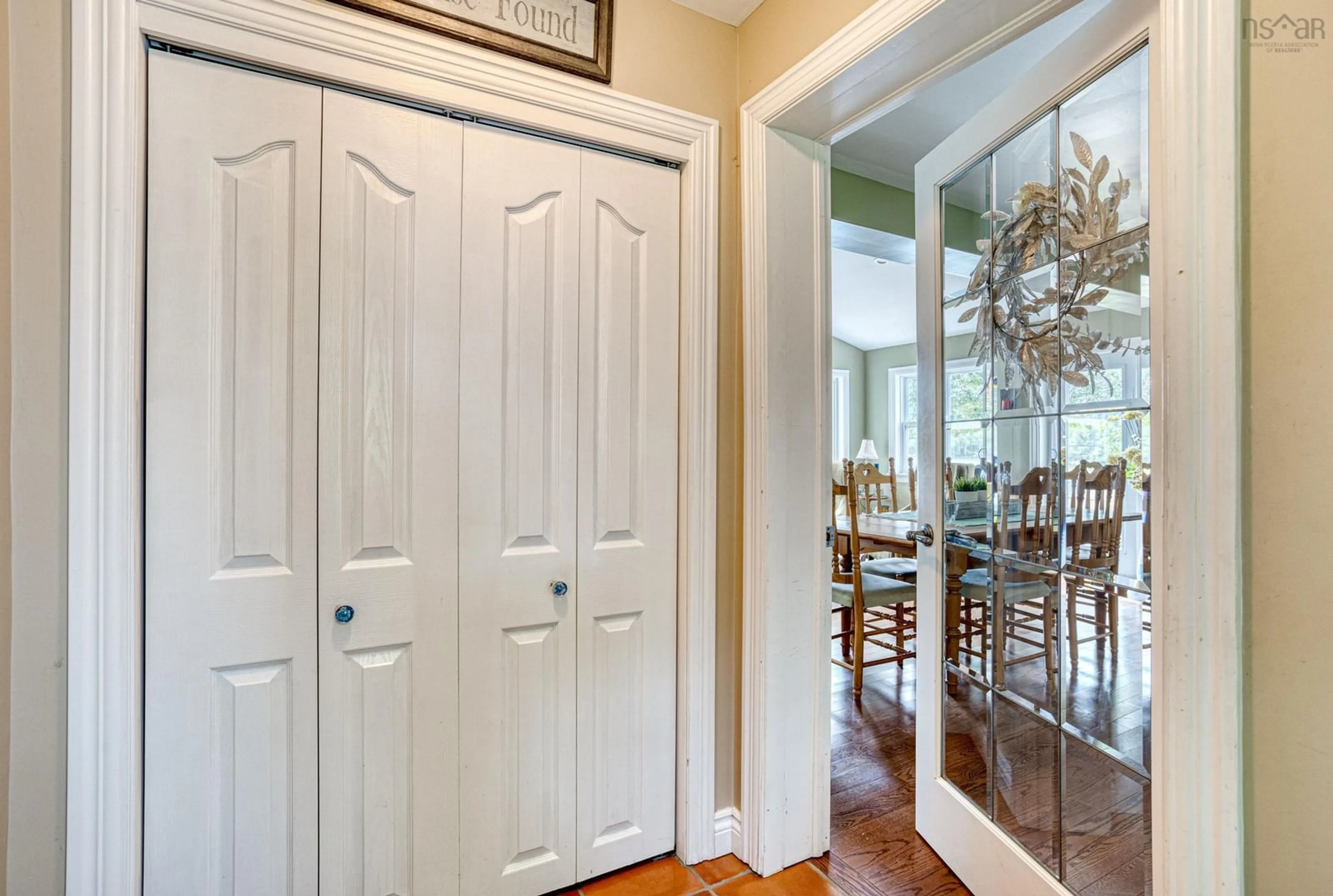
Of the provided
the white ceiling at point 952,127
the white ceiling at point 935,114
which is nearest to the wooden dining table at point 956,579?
the white ceiling at point 952,127

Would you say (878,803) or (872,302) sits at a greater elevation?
(872,302)

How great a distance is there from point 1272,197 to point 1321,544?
17.9 inches

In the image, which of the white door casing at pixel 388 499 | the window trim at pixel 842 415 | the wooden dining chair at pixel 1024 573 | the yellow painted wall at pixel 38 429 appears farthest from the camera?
the window trim at pixel 842 415

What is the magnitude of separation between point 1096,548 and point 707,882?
A: 1.24 m

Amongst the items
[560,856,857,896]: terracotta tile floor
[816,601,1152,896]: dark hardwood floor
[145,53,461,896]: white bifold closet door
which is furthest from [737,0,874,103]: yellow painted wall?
[560,856,857,896]: terracotta tile floor

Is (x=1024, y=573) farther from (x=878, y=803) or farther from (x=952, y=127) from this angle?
(x=952, y=127)

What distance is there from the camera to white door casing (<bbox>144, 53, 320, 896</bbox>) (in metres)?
1.17

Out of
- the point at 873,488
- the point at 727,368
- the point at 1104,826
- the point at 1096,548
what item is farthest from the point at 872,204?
the point at 873,488

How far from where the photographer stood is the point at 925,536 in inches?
69.4

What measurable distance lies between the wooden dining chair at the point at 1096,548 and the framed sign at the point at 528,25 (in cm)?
145

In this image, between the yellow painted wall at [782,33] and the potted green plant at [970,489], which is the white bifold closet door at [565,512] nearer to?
the yellow painted wall at [782,33]

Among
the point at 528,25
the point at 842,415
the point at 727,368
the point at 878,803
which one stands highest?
the point at 528,25

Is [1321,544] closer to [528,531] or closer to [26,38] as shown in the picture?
[528,531]
